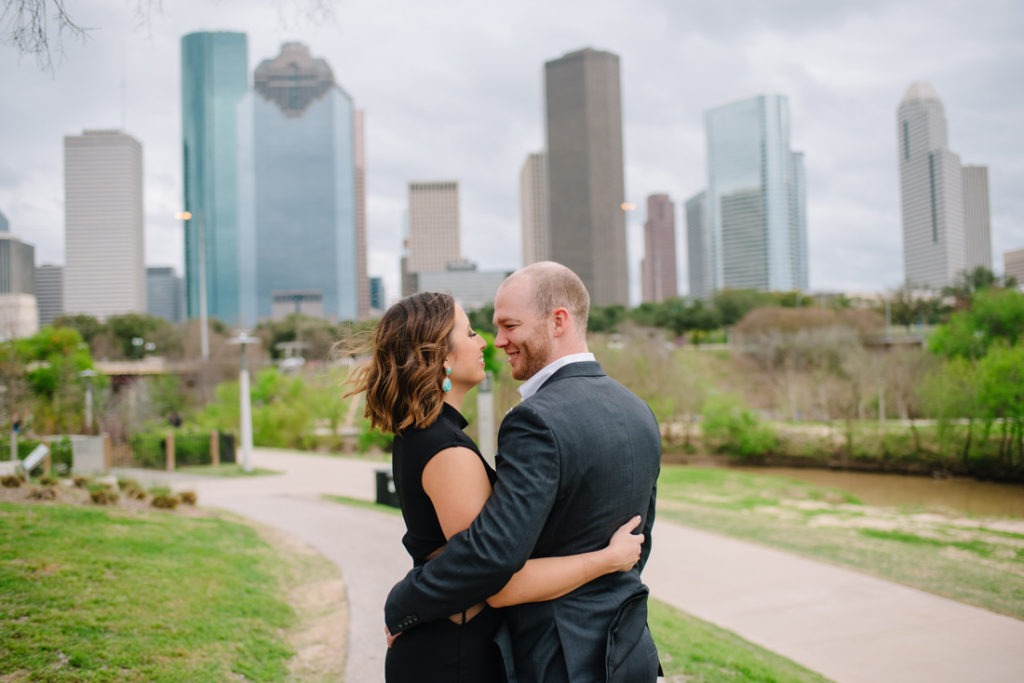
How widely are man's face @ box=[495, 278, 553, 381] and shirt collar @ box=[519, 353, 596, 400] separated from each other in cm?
5

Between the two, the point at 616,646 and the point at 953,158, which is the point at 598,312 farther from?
the point at 953,158

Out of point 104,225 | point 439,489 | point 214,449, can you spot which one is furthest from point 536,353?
point 104,225

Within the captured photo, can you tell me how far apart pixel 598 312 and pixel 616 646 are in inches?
2508

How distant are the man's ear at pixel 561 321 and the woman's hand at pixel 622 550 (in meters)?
0.62

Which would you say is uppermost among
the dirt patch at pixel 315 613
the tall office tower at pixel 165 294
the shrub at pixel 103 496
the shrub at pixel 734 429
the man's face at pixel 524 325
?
the tall office tower at pixel 165 294

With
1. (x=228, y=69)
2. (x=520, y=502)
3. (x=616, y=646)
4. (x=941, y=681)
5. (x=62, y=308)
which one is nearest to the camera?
(x=520, y=502)

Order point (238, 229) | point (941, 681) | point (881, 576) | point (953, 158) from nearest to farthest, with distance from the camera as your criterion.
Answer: point (941, 681) → point (881, 576) → point (953, 158) → point (238, 229)

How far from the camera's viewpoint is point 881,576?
902 centimetres

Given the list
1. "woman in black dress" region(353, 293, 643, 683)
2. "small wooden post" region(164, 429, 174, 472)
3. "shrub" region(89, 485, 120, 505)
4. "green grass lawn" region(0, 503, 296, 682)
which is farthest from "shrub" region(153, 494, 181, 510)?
"small wooden post" region(164, 429, 174, 472)

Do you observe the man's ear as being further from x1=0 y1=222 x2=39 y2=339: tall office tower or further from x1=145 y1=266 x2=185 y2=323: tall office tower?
x1=145 y1=266 x2=185 y2=323: tall office tower

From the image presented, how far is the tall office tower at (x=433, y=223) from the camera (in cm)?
12875

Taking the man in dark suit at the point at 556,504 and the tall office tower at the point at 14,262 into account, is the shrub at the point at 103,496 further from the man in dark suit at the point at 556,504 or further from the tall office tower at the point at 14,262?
the man in dark suit at the point at 556,504

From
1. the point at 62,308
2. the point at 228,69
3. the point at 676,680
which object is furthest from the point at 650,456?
the point at 228,69

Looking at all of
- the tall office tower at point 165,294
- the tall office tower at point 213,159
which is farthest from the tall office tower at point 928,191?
the tall office tower at point 165,294
